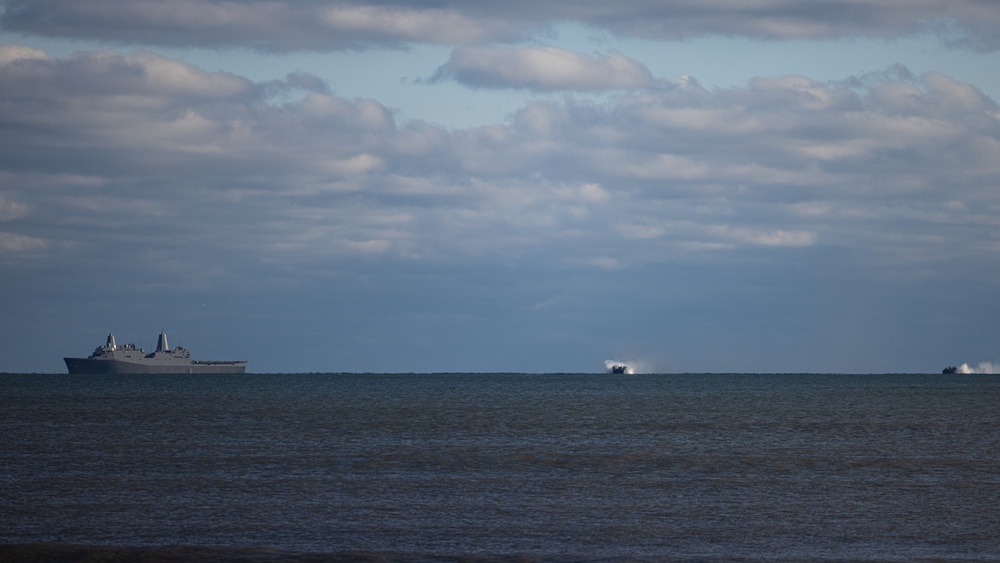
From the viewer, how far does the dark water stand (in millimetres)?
27469

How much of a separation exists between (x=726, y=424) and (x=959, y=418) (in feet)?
68.3

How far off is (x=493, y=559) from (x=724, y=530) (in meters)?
7.48

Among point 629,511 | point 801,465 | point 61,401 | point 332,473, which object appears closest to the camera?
point 629,511

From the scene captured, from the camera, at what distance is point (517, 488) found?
121 ft

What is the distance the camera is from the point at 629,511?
105 feet

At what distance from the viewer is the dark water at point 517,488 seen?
27469mm

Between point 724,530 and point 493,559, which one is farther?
point 724,530

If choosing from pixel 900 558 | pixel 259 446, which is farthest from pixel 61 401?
pixel 900 558

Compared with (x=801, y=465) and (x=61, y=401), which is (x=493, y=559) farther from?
(x=61, y=401)

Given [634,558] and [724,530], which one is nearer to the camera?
[634,558]

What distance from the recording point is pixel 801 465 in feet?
147

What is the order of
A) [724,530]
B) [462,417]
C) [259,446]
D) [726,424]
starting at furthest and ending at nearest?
[462,417]
[726,424]
[259,446]
[724,530]

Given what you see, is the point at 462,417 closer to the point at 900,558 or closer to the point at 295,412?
the point at 295,412

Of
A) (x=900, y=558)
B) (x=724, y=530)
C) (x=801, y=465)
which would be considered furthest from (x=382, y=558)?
(x=801, y=465)
